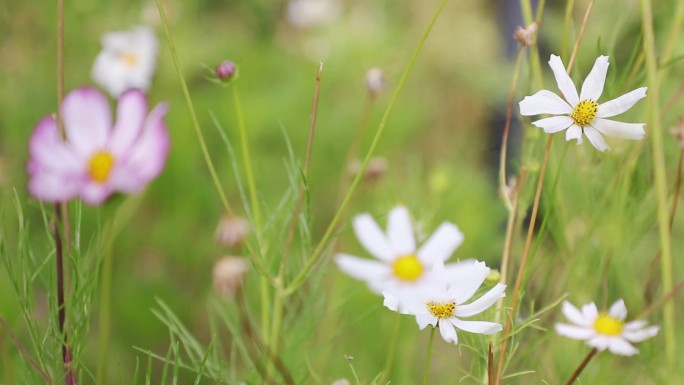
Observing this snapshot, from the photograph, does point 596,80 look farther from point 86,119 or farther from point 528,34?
point 86,119

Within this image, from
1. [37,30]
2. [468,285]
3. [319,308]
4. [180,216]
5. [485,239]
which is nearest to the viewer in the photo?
[468,285]

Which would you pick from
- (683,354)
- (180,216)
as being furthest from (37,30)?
(683,354)

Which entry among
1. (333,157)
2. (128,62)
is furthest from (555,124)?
(128,62)

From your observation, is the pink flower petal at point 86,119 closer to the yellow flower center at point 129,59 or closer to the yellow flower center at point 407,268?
the yellow flower center at point 407,268

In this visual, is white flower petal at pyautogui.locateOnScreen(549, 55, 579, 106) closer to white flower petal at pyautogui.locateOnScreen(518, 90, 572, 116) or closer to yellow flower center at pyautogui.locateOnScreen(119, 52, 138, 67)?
white flower petal at pyautogui.locateOnScreen(518, 90, 572, 116)

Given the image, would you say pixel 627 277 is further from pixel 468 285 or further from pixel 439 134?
pixel 439 134

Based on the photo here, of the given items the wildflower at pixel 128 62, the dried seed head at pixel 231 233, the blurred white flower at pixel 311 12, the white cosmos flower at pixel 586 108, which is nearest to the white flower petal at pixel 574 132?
the white cosmos flower at pixel 586 108
